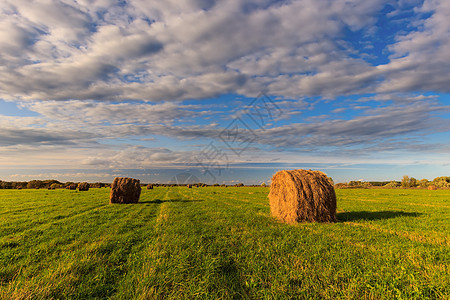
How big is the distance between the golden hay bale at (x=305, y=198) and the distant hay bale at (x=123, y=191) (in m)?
16.3

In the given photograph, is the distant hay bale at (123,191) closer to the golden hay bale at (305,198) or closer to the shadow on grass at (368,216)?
the golden hay bale at (305,198)

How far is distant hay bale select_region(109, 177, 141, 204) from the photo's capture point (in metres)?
22.3

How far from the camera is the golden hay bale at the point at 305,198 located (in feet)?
38.6

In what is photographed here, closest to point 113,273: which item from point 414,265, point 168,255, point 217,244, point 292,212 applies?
point 168,255

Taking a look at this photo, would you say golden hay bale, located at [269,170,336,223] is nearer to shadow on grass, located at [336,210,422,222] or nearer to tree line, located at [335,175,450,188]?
shadow on grass, located at [336,210,422,222]

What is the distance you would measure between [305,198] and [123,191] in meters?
18.8

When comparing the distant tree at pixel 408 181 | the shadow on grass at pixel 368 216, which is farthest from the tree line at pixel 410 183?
the shadow on grass at pixel 368 216

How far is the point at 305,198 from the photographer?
1203cm

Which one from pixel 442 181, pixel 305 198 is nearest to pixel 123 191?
pixel 305 198

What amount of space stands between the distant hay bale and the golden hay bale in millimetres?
16326

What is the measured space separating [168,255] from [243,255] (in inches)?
87.1

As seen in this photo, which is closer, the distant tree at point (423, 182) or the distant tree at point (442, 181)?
the distant tree at point (442, 181)

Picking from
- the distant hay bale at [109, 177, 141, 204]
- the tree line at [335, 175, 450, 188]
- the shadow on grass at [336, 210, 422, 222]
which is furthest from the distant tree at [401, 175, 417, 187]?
the distant hay bale at [109, 177, 141, 204]

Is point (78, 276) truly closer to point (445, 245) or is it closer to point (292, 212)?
point (292, 212)
